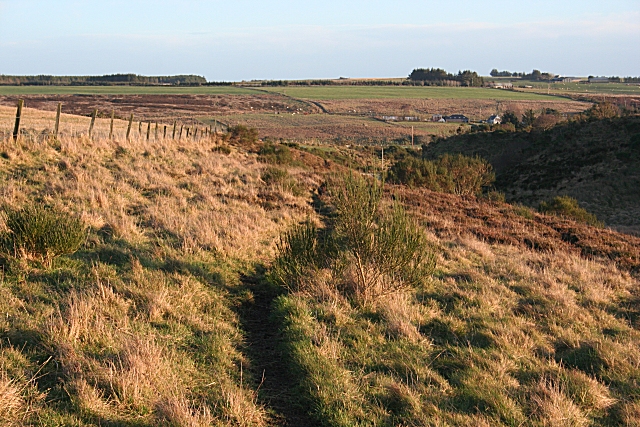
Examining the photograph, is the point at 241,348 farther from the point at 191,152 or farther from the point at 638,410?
the point at 191,152

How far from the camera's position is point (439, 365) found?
5.55m

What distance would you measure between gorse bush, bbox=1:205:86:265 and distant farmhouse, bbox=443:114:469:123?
304 feet

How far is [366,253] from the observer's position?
764cm

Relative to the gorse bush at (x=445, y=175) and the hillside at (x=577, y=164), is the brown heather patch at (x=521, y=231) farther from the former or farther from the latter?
the hillside at (x=577, y=164)

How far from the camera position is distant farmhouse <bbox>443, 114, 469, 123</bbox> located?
9475 cm

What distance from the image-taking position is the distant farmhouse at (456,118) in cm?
9475

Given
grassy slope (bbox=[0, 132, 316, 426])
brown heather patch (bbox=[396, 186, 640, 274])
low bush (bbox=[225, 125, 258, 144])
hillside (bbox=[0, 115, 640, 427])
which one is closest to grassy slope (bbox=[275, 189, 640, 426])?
hillside (bbox=[0, 115, 640, 427])

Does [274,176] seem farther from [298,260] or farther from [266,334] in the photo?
[266,334]

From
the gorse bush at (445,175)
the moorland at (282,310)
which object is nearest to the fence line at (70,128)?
the moorland at (282,310)

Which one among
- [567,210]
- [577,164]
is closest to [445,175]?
[567,210]

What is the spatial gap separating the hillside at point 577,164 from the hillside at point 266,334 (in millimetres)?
18843

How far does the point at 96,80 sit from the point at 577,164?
6351 inches

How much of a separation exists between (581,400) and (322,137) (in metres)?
66.9

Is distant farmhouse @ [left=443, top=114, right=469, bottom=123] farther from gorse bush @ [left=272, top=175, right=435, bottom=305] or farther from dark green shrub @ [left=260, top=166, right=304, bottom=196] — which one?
gorse bush @ [left=272, top=175, right=435, bottom=305]
